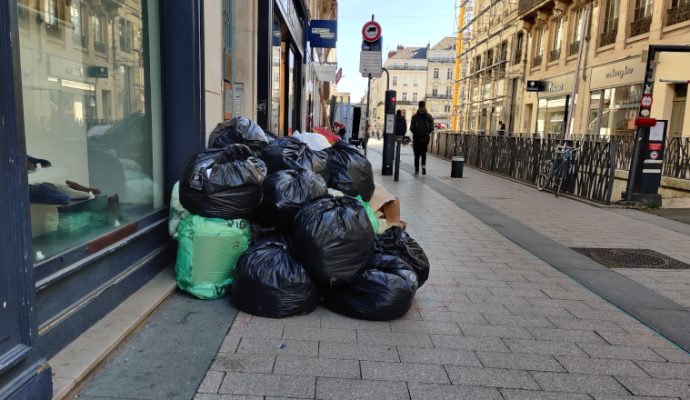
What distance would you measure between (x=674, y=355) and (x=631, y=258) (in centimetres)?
274

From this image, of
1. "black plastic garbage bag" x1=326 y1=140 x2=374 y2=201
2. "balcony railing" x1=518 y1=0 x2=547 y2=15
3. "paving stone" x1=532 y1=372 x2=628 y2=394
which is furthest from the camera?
"balcony railing" x1=518 y1=0 x2=547 y2=15

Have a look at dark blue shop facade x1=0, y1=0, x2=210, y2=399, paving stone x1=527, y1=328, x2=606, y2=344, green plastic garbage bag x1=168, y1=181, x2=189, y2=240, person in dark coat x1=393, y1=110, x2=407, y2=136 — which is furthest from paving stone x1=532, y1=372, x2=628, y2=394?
person in dark coat x1=393, y1=110, x2=407, y2=136

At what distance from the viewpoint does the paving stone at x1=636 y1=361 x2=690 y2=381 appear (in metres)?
2.75

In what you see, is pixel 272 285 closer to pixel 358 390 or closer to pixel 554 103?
pixel 358 390

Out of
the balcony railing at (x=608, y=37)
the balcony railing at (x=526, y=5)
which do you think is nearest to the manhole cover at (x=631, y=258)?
the balcony railing at (x=608, y=37)

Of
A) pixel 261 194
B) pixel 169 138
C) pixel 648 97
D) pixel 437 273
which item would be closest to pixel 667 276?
pixel 437 273

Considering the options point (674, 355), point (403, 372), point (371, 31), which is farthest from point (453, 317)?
point (371, 31)

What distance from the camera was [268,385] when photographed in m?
2.45

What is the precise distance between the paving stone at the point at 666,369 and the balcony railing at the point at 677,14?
53.9 ft

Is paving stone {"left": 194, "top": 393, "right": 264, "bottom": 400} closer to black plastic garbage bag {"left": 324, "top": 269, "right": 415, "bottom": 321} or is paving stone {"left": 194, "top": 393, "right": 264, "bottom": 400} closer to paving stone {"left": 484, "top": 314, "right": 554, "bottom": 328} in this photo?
black plastic garbage bag {"left": 324, "top": 269, "right": 415, "bottom": 321}

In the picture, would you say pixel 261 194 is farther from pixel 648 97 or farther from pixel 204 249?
pixel 648 97

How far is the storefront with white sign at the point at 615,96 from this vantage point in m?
17.8

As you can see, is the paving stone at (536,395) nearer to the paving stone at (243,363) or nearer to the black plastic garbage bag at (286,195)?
the paving stone at (243,363)

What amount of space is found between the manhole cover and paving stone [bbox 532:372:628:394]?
2.82m
